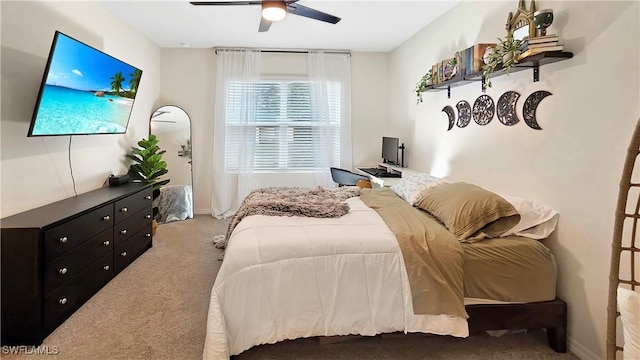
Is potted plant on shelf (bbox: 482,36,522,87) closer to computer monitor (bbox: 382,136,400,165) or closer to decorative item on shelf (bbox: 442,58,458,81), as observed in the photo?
decorative item on shelf (bbox: 442,58,458,81)

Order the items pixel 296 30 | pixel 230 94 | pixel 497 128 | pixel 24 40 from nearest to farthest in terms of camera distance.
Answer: pixel 24 40 < pixel 497 128 < pixel 296 30 < pixel 230 94

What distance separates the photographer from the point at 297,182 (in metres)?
5.34

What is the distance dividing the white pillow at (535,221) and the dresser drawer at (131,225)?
2986 millimetres

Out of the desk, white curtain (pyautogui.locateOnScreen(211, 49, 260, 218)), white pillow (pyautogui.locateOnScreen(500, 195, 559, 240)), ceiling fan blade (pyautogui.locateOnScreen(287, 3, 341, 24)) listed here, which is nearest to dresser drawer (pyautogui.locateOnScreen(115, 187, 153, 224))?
white curtain (pyautogui.locateOnScreen(211, 49, 260, 218))

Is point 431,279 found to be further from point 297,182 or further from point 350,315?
point 297,182

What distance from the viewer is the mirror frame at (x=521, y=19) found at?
2152 millimetres

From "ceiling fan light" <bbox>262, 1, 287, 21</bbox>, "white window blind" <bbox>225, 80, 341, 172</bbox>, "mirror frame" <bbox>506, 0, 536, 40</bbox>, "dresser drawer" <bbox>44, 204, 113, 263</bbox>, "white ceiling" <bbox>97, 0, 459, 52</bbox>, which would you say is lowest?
"dresser drawer" <bbox>44, 204, 113, 263</bbox>

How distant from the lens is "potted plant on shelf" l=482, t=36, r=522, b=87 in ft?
7.01

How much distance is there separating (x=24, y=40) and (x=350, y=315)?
285 centimetres

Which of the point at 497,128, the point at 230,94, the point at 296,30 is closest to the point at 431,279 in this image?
the point at 497,128

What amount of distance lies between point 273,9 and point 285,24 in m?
1.49

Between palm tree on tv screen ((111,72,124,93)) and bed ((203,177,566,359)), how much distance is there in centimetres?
213

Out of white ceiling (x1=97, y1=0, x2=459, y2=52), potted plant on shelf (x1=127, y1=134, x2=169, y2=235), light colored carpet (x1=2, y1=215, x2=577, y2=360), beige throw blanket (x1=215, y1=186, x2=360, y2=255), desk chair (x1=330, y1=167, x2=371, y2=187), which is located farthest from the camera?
desk chair (x1=330, y1=167, x2=371, y2=187)

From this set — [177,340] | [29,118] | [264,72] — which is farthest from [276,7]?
[264,72]
